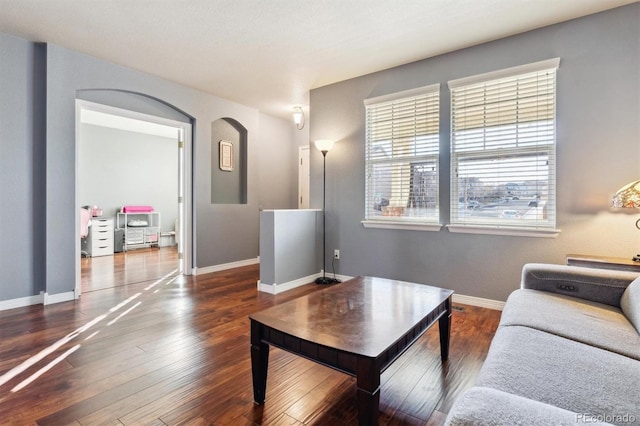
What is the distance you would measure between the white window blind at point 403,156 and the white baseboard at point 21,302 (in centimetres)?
365

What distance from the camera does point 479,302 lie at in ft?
10.3

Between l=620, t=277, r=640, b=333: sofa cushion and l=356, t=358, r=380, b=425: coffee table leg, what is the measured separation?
1.22 metres

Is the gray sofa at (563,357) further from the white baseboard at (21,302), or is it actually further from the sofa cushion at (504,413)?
the white baseboard at (21,302)

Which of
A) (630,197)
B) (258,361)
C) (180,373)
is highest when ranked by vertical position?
(630,197)

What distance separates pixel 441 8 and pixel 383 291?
2.31 metres

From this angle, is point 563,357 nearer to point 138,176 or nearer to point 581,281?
point 581,281

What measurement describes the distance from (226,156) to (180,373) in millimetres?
3692

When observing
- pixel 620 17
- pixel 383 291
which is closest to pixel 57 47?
pixel 383 291

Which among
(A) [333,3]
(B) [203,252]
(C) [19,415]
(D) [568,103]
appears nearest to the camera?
(C) [19,415]

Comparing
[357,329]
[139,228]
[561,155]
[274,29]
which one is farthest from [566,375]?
[139,228]

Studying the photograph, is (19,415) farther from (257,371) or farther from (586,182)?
(586,182)

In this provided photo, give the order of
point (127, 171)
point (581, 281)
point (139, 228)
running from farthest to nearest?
point (127, 171)
point (139, 228)
point (581, 281)

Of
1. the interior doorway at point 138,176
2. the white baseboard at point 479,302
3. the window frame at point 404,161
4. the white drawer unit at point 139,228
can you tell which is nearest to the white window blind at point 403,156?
the window frame at point 404,161

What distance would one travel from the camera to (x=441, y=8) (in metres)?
2.55
